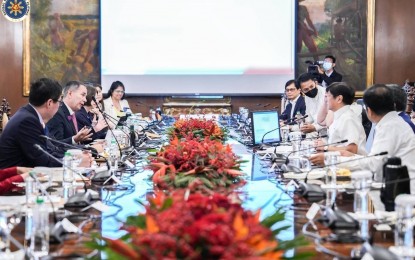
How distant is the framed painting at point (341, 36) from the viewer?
37.2 ft

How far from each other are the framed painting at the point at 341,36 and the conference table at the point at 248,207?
750 cm

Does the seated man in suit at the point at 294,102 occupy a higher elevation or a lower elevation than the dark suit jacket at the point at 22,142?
higher

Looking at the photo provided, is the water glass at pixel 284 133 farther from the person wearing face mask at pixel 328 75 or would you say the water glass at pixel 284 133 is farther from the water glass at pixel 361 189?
the water glass at pixel 361 189

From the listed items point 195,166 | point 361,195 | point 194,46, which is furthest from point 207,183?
point 194,46

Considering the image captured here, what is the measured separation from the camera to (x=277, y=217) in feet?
5.82

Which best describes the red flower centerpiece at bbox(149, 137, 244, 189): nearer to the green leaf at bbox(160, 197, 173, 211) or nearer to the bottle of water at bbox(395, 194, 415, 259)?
the bottle of water at bbox(395, 194, 415, 259)

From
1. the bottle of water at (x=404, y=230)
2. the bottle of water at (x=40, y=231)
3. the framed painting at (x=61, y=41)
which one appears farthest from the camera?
the framed painting at (x=61, y=41)

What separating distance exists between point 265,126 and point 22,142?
8.68 feet

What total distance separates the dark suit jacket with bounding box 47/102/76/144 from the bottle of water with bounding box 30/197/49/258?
11.0 ft

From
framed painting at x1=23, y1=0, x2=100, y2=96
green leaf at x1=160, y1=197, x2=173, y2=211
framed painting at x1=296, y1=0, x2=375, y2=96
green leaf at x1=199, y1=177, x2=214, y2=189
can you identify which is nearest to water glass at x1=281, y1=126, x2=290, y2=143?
green leaf at x1=199, y1=177, x2=214, y2=189

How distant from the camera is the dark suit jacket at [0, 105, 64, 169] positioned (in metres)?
3.96

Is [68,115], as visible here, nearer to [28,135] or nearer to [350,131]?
[28,135]

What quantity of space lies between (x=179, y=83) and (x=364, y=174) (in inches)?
371

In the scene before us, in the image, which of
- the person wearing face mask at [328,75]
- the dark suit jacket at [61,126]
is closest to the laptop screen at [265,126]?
the dark suit jacket at [61,126]
